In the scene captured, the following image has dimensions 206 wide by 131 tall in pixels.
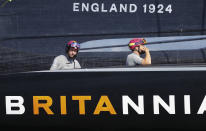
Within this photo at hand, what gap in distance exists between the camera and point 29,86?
214 centimetres

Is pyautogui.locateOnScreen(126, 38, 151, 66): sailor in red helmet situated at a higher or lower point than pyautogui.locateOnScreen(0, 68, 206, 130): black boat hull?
higher

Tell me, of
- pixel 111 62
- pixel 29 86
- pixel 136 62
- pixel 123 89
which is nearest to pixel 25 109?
pixel 29 86

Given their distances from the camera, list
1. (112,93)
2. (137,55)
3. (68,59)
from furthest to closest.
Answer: (137,55), (68,59), (112,93)

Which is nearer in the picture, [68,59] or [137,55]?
[68,59]

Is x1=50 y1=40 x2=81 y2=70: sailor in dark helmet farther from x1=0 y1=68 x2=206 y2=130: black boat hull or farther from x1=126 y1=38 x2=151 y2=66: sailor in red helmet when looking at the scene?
x1=0 y1=68 x2=206 y2=130: black boat hull

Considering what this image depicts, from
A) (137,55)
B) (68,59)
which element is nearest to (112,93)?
(68,59)

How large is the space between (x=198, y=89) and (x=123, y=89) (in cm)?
45

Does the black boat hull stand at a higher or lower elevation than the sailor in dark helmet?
lower

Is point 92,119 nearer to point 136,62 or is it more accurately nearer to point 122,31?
point 136,62

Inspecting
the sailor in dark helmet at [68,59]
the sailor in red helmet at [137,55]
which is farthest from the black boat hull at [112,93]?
the sailor in red helmet at [137,55]

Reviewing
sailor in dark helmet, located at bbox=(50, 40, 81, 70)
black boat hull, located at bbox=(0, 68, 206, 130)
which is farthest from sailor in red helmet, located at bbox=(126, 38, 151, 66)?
black boat hull, located at bbox=(0, 68, 206, 130)

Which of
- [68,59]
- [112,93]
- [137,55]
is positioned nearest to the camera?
[112,93]

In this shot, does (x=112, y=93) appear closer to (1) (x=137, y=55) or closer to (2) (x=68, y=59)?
(2) (x=68, y=59)

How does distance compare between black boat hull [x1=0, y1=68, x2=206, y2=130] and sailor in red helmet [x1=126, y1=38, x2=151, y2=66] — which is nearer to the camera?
black boat hull [x1=0, y1=68, x2=206, y2=130]
